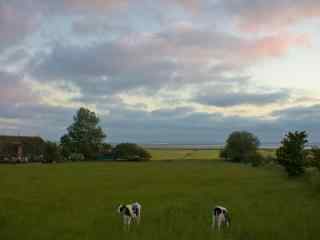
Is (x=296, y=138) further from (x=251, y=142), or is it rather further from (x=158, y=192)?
(x=251, y=142)


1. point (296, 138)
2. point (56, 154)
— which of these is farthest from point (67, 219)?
point (56, 154)

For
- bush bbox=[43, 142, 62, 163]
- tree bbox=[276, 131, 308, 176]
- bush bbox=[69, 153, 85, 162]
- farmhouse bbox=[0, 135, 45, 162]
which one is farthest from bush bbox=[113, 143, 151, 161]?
tree bbox=[276, 131, 308, 176]

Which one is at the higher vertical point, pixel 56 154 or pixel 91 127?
pixel 91 127

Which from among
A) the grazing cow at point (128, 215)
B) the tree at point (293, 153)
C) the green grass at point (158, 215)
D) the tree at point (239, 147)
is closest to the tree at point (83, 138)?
the tree at point (239, 147)

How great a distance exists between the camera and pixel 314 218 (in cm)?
2125

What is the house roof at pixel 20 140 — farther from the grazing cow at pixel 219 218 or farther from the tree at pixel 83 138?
the grazing cow at pixel 219 218

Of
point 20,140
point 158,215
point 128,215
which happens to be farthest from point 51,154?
point 128,215

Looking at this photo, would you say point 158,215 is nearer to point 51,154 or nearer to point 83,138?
point 51,154

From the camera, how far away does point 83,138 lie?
128 m

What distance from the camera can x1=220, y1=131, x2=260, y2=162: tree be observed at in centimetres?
13038

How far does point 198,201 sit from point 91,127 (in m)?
106

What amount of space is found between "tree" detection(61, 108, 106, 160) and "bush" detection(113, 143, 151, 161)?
7313 millimetres

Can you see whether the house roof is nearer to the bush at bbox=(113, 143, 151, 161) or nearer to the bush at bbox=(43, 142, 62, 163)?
the bush at bbox=(43, 142, 62, 163)

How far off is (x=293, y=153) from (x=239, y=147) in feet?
250
